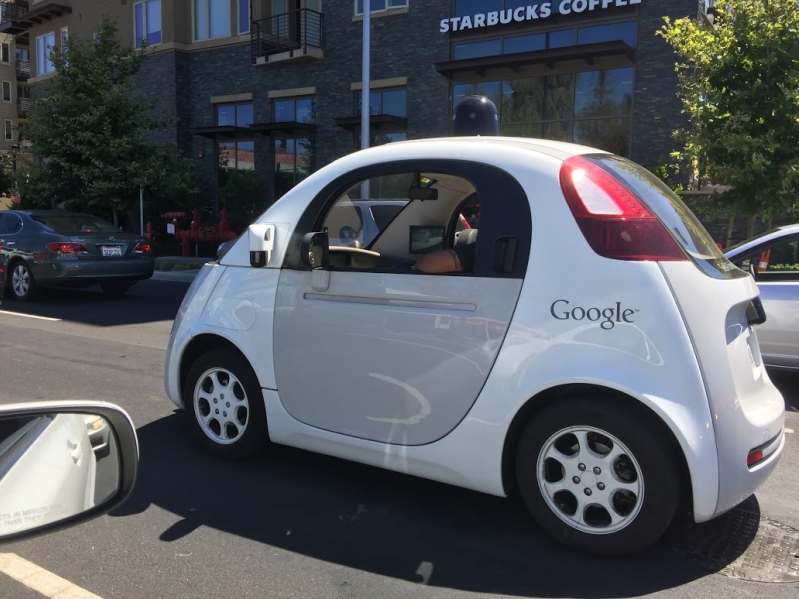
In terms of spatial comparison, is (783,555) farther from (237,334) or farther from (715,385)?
(237,334)

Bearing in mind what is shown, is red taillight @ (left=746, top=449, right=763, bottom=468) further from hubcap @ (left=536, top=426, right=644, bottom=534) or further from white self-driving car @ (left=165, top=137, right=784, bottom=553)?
hubcap @ (left=536, top=426, right=644, bottom=534)

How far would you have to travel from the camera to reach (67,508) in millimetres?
1689

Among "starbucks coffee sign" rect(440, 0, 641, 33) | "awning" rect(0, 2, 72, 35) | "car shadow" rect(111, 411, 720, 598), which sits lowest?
"car shadow" rect(111, 411, 720, 598)

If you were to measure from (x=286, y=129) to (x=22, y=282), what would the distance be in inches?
432

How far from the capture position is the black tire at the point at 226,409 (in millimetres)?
4082

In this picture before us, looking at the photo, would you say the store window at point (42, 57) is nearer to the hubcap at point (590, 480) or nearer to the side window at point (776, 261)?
the side window at point (776, 261)

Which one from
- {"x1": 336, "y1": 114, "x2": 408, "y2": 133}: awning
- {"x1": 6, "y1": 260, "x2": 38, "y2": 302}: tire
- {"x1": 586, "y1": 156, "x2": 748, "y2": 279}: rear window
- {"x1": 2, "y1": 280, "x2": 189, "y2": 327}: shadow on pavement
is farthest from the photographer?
{"x1": 336, "y1": 114, "x2": 408, "y2": 133}: awning

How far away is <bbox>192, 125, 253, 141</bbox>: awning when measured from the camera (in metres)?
22.2

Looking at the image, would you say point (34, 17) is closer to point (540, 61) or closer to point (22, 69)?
point (22, 69)

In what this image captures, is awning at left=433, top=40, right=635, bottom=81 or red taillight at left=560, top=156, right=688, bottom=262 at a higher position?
awning at left=433, top=40, right=635, bottom=81

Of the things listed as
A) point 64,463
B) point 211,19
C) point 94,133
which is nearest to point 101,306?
point 94,133

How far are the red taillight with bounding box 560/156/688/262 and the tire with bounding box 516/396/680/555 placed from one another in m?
0.64

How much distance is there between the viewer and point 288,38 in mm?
21906

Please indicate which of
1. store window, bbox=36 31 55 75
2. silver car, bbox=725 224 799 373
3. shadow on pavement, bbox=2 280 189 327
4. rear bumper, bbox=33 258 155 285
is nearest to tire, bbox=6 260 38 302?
shadow on pavement, bbox=2 280 189 327
